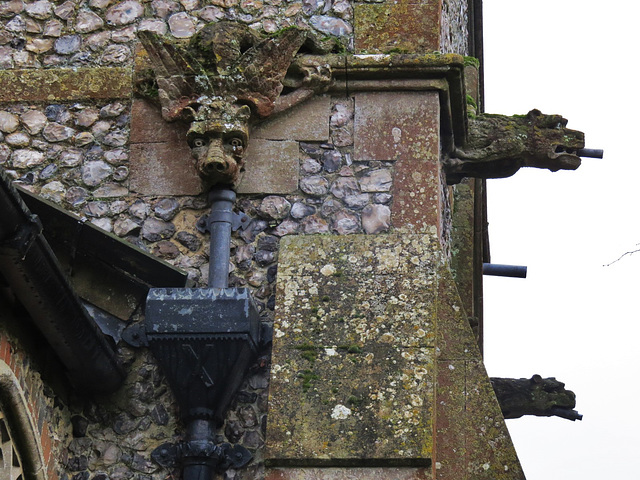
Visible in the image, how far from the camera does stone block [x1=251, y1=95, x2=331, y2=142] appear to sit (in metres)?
6.46

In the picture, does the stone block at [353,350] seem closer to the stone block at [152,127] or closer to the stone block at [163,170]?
the stone block at [163,170]

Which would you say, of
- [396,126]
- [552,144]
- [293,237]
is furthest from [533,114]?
[293,237]

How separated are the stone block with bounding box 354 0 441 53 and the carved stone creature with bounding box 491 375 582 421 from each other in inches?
95.5

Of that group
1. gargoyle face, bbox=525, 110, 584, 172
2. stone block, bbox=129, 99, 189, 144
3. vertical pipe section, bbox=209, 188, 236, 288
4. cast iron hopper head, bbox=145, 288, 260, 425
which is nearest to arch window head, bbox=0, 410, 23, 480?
cast iron hopper head, bbox=145, 288, 260, 425

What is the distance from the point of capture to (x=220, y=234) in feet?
20.1

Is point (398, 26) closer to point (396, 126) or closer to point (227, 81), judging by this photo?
point (396, 126)

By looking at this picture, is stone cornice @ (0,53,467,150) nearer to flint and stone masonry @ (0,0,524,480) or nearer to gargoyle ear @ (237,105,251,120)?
flint and stone masonry @ (0,0,524,480)

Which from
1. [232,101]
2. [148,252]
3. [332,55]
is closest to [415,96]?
[332,55]

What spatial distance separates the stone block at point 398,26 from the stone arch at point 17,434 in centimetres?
262

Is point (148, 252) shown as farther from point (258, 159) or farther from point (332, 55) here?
point (332, 55)

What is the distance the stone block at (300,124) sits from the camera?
6.46 metres

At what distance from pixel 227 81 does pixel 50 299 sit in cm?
172

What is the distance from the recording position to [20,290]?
16.7 ft

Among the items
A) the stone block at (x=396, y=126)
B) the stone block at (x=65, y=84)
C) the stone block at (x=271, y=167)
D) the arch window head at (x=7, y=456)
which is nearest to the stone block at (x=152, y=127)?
the stone block at (x=65, y=84)
